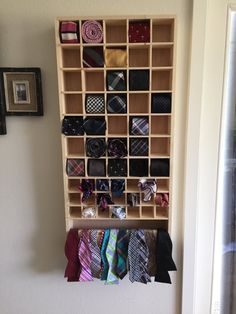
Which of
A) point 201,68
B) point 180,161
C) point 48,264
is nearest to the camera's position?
point 201,68

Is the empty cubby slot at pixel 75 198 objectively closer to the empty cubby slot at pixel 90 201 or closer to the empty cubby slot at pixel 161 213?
the empty cubby slot at pixel 90 201

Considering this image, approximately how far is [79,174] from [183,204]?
581 mm

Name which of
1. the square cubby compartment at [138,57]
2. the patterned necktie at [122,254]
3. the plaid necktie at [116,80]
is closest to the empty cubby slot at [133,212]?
the patterned necktie at [122,254]

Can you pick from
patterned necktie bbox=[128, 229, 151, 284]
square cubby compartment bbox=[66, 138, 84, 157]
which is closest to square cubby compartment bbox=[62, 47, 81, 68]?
square cubby compartment bbox=[66, 138, 84, 157]

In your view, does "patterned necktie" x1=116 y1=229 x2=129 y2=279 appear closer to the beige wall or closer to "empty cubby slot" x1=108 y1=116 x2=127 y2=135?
the beige wall

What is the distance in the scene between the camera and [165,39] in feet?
3.89

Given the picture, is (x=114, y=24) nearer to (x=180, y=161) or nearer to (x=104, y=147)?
(x=104, y=147)

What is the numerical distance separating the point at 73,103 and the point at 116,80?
26cm

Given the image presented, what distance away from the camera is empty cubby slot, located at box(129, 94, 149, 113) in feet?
4.02

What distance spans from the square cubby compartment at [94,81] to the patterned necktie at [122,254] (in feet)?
2.59

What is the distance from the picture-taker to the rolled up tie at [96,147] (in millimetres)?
1194

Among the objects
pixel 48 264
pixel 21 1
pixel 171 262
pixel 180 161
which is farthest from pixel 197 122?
pixel 48 264

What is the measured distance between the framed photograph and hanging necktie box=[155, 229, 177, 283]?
92 cm

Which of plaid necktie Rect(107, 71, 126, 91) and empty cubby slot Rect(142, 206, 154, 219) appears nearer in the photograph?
plaid necktie Rect(107, 71, 126, 91)
